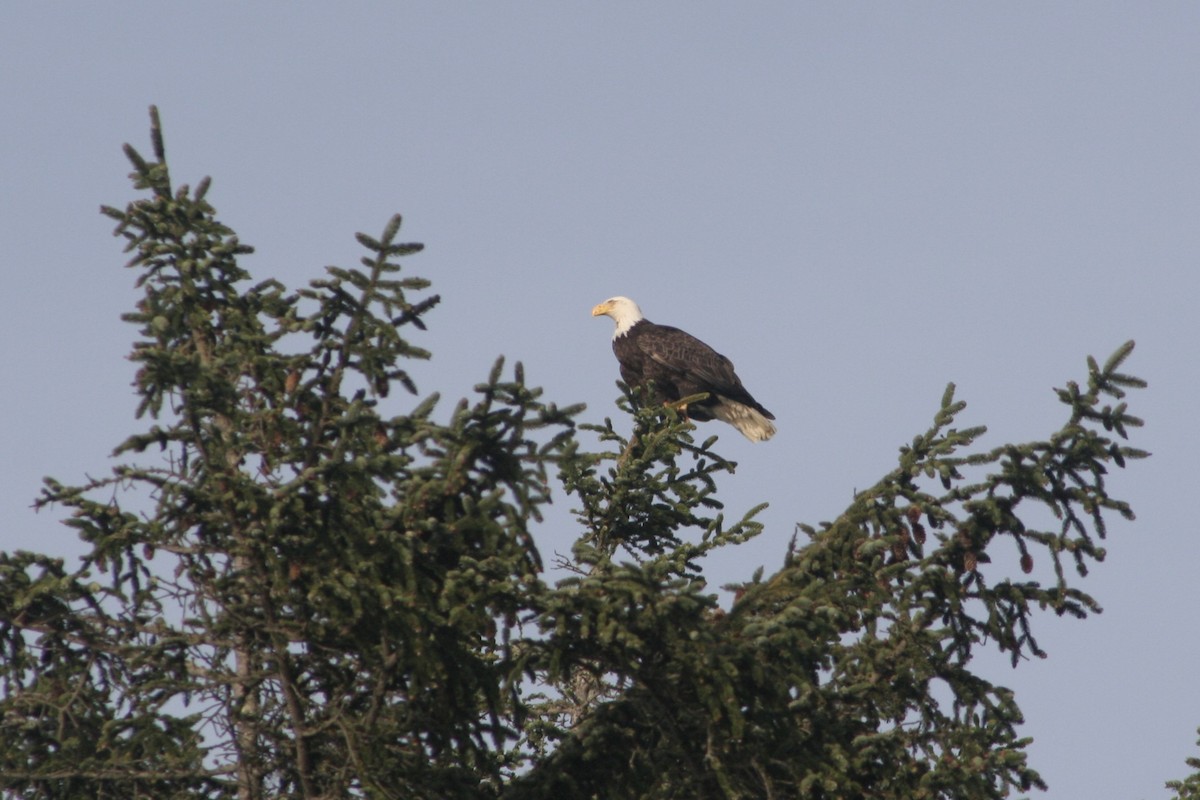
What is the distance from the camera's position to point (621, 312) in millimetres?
17609

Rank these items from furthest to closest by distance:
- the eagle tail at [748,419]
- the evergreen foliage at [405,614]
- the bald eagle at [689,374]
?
the eagle tail at [748,419]
the bald eagle at [689,374]
the evergreen foliage at [405,614]

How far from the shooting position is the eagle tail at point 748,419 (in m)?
16.5

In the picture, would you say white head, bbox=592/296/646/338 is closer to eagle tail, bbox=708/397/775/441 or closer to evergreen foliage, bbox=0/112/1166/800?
eagle tail, bbox=708/397/775/441

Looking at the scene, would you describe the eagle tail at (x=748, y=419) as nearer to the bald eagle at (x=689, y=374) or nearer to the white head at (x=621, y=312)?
the bald eagle at (x=689, y=374)

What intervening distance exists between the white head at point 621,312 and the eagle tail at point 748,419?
1.49 m

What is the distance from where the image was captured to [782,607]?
300 inches

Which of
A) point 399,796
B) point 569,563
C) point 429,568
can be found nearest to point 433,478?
point 429,568

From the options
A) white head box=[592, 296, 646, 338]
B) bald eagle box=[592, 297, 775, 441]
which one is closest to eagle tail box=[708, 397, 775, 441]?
bald eagle box=[592, 297, 775, 441]

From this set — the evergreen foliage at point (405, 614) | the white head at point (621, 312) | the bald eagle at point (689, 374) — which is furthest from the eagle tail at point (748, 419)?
the evergreen foliage at point (405, 614)

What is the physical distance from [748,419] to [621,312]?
215 cm

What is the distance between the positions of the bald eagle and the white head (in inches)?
5.9

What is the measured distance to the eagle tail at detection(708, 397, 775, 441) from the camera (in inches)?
648

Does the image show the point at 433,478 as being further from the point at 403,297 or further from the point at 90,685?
the point at 90,685

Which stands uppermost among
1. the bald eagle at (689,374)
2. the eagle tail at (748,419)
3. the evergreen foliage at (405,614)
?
the bald eagle at (689,374)
